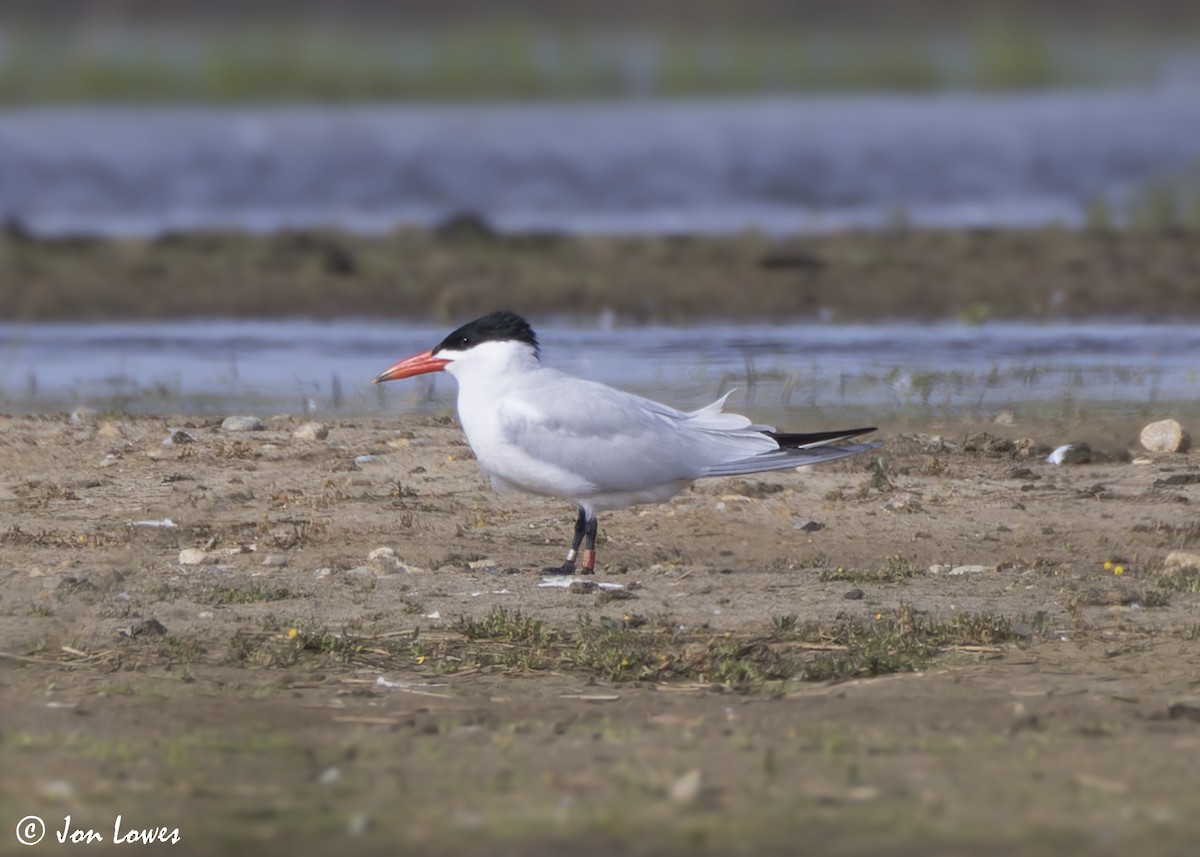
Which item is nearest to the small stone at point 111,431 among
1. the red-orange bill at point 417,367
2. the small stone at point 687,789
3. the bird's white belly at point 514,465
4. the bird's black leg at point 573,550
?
the red-orange bill at point 417,367

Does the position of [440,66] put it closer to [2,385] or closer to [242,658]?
[2,385]

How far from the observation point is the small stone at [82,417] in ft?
30.0

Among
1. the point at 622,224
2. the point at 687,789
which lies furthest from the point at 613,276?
the point at 687,789

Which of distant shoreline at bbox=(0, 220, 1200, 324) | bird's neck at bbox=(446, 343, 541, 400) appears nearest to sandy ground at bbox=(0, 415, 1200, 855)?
bird's neck at bbox=(446, 343, 541, 400)

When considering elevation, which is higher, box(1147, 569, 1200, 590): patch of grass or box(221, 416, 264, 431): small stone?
box(221, 416, 264, 431): small stone

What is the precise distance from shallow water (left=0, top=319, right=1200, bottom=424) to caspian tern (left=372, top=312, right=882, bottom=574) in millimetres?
2037

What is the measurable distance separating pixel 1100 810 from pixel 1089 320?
403 inches

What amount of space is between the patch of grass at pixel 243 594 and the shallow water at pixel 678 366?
130 inches

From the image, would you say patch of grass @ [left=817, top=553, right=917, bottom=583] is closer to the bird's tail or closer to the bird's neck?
the bird's tail

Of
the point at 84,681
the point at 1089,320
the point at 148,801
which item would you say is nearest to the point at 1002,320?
the point at 1089,320

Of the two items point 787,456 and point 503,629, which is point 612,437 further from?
point 503,629

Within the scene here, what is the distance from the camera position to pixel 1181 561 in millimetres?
7098

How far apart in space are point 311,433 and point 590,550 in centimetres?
225

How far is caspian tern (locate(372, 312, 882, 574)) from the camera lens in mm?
7234
